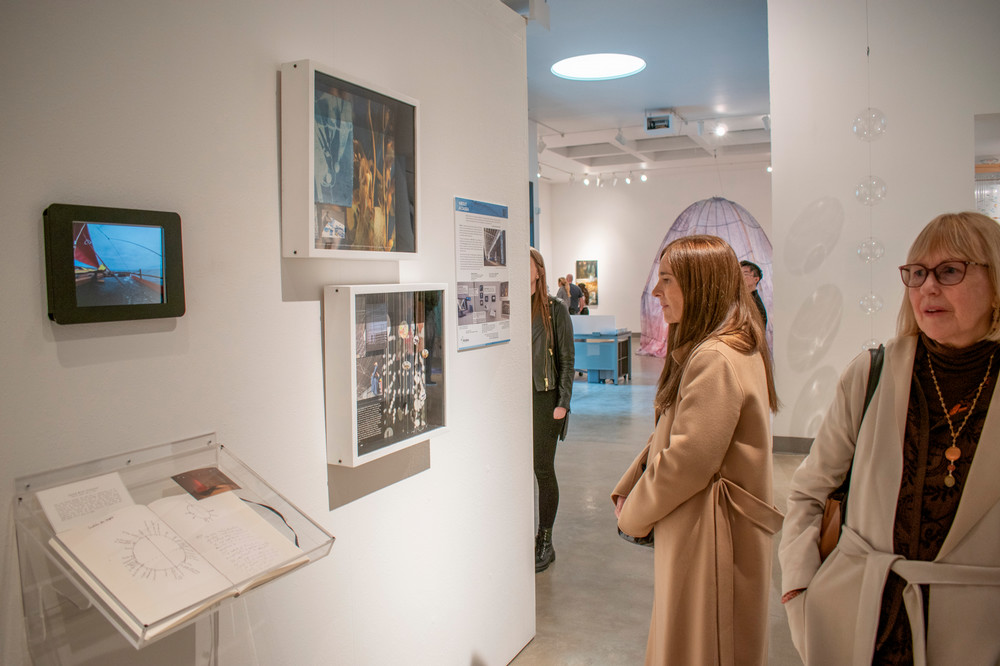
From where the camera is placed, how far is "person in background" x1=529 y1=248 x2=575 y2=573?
3848 mm

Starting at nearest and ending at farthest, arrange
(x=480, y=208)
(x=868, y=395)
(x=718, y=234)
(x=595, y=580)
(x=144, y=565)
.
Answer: (x=144, y=565)
(x=868, y=395)
(x=480, y=208)
(x=595, y=580)
(x=718, y=234)

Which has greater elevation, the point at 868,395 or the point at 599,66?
the point at 599,66

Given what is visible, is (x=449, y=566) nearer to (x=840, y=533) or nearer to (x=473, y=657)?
(x=473, y=657)

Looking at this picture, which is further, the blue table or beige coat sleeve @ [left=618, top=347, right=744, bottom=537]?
the blue table

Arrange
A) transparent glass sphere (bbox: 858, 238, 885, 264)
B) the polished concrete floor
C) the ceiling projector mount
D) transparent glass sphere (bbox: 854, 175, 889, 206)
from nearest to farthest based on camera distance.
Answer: the polished concrete floor
transparent glass sphere (bbox: 854, 175, 889, 206)
transparent glass sphere (bbox: 858, 238, 885, 264)
the ceiling projector mount

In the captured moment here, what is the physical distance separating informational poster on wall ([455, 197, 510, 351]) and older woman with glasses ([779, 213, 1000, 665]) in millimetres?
1326

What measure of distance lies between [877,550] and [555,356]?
250cm

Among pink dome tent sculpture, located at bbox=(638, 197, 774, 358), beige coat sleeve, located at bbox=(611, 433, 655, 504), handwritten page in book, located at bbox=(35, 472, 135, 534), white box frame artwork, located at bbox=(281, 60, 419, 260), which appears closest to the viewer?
handwritten page in book, located at bbox=(35, 472, 135, 534)

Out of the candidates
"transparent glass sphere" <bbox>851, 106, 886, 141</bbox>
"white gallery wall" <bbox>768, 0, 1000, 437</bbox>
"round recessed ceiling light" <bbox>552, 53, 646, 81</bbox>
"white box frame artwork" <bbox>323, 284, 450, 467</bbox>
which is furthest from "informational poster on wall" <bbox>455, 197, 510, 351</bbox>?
"round recessed ceiling light" <bbox>552, 53, 646, 81</bbox>

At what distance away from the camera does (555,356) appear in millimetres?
3949

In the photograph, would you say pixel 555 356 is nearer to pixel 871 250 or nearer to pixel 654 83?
pixel 871 250

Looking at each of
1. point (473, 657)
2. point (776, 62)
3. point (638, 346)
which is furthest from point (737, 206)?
point (473, 657)

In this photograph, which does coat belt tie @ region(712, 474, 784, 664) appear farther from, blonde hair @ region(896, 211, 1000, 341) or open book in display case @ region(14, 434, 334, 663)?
open book in display case @ region(14, 434, 334, 663)

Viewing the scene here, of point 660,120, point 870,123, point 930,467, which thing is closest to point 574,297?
Answer: point 660,120
